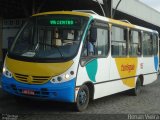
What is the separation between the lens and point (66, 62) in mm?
9977

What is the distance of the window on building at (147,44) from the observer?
52.6 ft

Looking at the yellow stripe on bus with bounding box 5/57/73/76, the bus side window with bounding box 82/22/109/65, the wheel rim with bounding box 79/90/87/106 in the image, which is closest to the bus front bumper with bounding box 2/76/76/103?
the yellow stripe on bus with bounding box 5/57/73/76

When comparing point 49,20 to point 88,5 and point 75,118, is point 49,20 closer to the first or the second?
point 75,118

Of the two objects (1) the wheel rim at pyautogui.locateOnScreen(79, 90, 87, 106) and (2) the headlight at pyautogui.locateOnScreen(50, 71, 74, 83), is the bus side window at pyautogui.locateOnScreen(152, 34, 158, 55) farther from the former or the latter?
(2) the headlight at pyautogui.locateOnScreen(50, 71, 74, 83)

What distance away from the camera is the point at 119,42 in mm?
13047

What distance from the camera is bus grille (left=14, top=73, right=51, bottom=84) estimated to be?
985cm

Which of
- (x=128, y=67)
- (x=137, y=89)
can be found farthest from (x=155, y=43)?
(x=128, y=67)

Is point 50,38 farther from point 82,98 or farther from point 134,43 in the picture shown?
point 134,43

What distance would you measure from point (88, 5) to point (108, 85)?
15.3m

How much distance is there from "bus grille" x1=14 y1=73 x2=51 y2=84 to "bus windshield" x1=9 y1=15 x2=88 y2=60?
49 centimetres

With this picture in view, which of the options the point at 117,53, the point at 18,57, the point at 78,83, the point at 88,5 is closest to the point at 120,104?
the point at 117,53

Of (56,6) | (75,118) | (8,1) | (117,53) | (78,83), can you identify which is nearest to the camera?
(75,118)

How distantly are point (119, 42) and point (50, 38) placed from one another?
310cm

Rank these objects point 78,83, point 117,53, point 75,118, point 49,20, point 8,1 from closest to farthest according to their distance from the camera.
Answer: point 75,118
point 78,83
point 49,20
point 117,53
point 8,1
